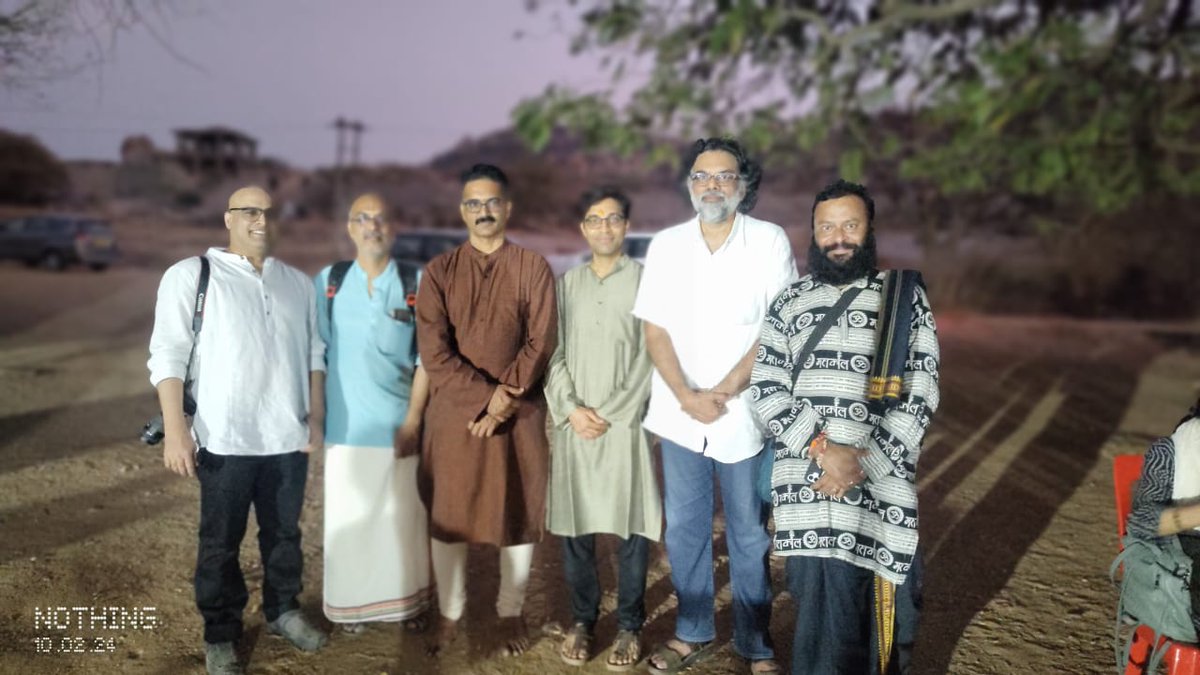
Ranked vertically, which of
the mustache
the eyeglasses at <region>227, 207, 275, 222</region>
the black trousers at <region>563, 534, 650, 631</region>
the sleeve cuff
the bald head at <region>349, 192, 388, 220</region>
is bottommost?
the black trousers at <region>563, 534, 650, 631</region>

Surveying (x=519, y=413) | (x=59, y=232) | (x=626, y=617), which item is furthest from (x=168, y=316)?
(x=59, y=232)

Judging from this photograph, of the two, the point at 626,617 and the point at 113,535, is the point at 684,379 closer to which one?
the point at 626,617

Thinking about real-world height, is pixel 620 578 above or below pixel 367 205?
below

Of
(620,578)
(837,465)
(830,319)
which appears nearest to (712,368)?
(830,319)

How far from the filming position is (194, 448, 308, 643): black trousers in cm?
285

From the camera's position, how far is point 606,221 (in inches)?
116

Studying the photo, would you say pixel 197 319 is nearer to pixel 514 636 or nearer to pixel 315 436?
pixel 315 436

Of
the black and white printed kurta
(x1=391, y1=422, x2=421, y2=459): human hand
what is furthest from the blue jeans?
(x1=391, y1=422, x2=421, y2=459): human hand

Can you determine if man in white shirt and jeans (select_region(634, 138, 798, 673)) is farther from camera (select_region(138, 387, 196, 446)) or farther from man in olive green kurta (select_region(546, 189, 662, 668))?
camera (select_region(138, 387, 196, 446))

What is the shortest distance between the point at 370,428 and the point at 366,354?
28 cm

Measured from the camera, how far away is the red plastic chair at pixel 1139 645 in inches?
94.9

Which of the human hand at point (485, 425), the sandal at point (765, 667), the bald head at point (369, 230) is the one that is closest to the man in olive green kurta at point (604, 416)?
the human hand at point (485, 425)

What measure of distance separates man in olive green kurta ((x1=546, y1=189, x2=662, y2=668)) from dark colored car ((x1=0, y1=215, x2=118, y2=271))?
19.0 meters

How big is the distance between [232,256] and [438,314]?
734 millimetres
